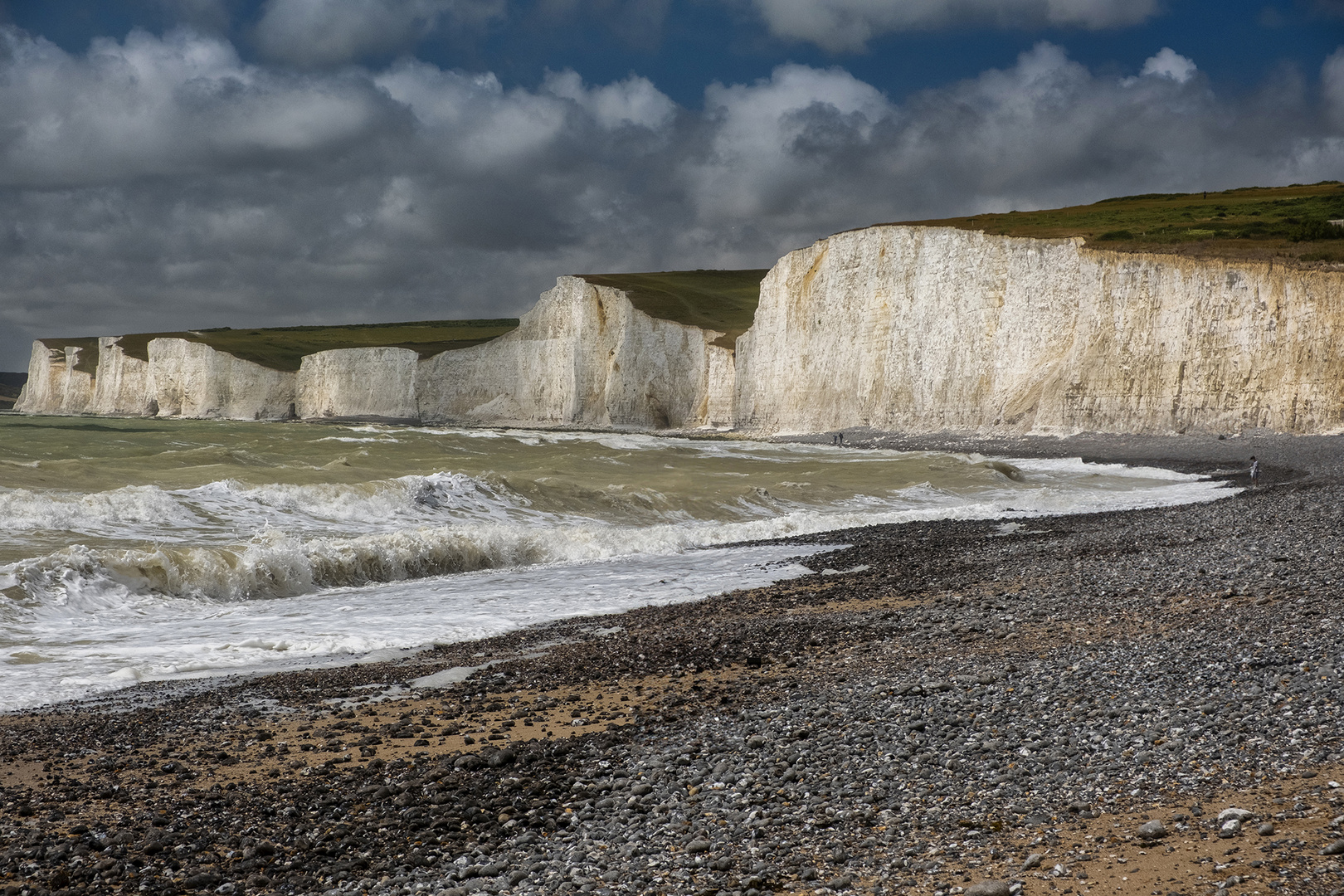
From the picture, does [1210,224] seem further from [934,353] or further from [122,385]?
[122,385]

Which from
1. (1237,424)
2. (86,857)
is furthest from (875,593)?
(1237,424)

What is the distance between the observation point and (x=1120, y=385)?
41.8 meters

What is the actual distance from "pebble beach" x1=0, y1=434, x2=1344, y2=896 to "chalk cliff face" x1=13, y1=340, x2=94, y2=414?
433ft

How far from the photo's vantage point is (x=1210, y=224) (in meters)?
47.1

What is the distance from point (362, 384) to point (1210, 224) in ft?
241

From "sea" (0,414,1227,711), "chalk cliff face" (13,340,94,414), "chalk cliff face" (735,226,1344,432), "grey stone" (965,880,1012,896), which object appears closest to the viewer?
"grey stone" (965,880,1012,896)

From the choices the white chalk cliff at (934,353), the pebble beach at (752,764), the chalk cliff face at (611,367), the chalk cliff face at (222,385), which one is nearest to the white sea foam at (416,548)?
the pebble beach at (752,764)

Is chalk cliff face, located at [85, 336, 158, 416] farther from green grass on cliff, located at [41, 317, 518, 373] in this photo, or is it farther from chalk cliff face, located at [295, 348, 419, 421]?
chalk cliff face, located at [295, 348, 419, 421]

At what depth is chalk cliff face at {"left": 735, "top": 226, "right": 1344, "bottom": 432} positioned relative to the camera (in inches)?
1499

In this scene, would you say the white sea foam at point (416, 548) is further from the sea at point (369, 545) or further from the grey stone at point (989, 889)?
the grey stone at point (989, 889)

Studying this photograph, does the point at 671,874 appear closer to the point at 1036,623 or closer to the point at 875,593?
the point at 1036,623

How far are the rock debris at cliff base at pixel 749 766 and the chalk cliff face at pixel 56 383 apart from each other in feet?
433

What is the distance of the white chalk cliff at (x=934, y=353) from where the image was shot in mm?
38594

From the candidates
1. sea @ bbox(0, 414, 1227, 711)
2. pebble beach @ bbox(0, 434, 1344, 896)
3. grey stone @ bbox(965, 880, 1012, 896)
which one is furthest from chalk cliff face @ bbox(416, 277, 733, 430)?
grey stone @ bbox(965, 880, 1012, 896)
